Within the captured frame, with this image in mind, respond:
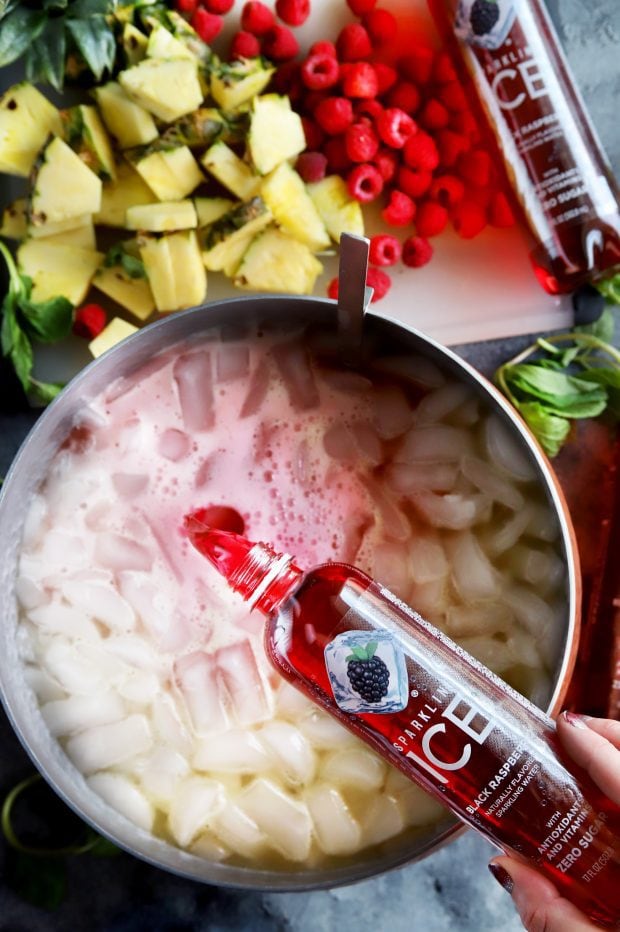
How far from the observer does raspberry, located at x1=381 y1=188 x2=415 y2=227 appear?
1439 millimetres

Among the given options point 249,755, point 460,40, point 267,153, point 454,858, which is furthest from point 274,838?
point 460,40

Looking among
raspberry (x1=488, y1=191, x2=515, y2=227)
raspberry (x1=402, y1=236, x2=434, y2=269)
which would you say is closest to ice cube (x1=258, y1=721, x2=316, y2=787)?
raspberry (x1=402, y1=236, x2=434, y2=269)

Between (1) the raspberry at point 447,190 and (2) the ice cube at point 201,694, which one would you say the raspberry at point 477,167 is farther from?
(2) the ice cube at point 201,694

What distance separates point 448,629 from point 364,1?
0.89 meters

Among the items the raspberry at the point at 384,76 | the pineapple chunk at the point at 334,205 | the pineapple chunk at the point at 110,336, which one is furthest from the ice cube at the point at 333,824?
the raspberry at the point at 384,76

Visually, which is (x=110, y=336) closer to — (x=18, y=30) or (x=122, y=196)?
(x=122, y=196)

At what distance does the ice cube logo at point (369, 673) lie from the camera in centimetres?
100

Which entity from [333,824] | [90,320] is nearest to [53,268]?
[90,320]

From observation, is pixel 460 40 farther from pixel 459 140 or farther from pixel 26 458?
pixel 26 458

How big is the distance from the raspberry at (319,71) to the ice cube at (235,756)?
89 centimetres

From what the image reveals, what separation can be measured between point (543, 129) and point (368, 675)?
81 cm

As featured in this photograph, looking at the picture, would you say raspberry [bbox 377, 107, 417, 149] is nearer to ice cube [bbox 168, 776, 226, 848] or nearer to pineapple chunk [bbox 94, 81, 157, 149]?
pineapple chunk [bbox 94, 81, 157, 149]

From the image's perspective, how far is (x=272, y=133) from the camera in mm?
1395

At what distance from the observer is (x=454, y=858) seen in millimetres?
1425
